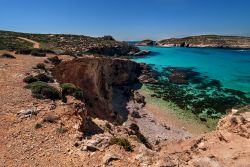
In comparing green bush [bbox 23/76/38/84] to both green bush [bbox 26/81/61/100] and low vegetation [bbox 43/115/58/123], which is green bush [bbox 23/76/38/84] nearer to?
green bush [bbox 26/81/61/100]

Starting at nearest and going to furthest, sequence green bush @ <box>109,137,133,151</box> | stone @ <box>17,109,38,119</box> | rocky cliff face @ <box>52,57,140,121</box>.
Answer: green bush @ <box>109,137,133,151</box> < stone @ <box>17,109,38,119</box> < rocky cliff face @ <box>52,57,140,121</box>

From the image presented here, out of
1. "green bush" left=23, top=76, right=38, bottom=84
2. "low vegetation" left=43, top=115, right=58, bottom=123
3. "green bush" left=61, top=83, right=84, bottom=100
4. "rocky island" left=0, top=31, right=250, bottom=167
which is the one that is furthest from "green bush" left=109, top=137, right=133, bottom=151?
"green bush" left=23, top=76, right=38, bottom=84

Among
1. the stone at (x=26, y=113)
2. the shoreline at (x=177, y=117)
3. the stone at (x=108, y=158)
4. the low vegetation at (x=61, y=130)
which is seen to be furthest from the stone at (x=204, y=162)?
the shoreline at (x=177, y=117)

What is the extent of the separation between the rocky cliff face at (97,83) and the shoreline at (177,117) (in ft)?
15.1

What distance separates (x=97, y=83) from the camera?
32219 millimetres

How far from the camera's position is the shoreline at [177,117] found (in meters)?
34.7

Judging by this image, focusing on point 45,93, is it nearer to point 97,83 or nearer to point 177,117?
point 97,83

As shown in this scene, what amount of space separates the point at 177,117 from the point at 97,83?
13585 mm

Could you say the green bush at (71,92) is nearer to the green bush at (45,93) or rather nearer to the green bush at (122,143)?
the green bush at (45,93)

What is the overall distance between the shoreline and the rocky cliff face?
4.61 metres

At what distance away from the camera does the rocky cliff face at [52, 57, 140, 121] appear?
1053 inches

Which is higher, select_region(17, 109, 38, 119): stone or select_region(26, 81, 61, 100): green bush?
select_region(26, 81, 61, 100): green bush

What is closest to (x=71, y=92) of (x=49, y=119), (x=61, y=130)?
(x=49, y=119)

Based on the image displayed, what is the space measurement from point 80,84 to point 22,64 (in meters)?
6.31
